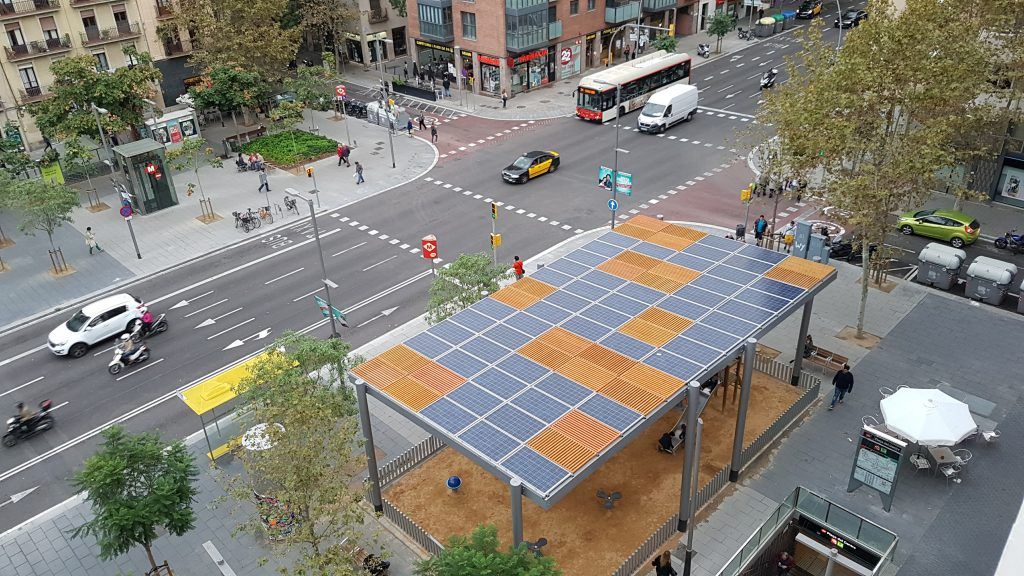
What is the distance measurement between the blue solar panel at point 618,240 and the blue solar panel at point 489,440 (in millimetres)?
11144

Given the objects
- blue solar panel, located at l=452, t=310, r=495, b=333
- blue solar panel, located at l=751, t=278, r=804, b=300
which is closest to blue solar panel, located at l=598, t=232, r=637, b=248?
blue solar panel, located at l=751, t=278, r=804, b=300

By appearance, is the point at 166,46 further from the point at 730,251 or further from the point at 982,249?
the point at 982,249

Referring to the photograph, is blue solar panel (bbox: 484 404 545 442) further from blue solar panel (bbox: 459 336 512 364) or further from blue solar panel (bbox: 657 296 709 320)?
blue solar panel (bbox: 657 296 709 320)

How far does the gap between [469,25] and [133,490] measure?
54008mm

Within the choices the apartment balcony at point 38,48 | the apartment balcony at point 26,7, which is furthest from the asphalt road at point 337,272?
the apartment balcony at point 26,7

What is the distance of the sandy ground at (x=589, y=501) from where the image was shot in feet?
73.9

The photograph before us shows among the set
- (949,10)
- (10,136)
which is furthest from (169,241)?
(949,10)

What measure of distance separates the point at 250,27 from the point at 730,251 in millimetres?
42239

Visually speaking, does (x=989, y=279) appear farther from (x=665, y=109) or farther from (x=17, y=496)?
(x=17, y=496)

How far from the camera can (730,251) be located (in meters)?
28.1

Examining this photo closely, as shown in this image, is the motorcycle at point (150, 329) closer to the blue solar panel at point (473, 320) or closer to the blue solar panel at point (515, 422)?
the blue solar panel at point (473, 320)

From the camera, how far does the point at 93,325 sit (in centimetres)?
3372

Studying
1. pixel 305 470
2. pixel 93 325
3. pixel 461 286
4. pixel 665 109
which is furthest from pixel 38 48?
pixel 305 470

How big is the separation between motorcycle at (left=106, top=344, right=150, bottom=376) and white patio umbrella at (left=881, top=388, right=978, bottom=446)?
1143 inches
